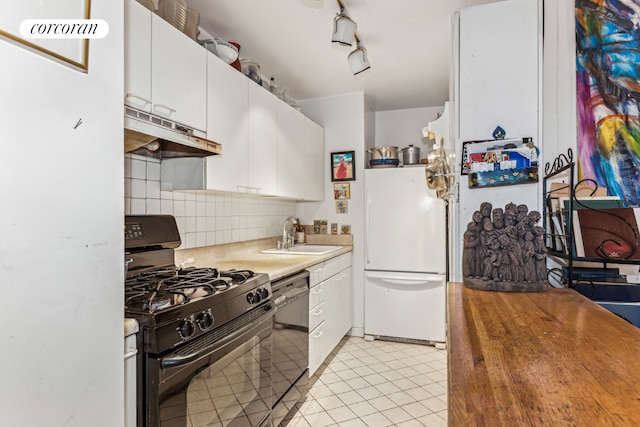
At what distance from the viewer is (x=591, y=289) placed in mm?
1567

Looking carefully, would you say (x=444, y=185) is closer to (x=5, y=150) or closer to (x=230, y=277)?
(x=230, y=277)

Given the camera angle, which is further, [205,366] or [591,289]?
[591,289]

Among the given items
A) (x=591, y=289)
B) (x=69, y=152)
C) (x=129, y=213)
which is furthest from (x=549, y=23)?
(x=129, y=213)

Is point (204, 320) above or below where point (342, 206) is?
below

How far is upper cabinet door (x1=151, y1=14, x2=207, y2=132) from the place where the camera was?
1.50m

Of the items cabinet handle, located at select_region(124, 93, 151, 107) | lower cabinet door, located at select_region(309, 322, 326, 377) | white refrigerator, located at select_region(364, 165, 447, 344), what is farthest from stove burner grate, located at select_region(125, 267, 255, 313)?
white refrigerator, located at select_region(364, 165, 447, 344)

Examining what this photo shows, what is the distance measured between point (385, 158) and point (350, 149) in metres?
Result: 0.37

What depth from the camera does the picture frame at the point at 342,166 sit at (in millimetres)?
3555

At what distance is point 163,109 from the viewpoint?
1517 millimetres

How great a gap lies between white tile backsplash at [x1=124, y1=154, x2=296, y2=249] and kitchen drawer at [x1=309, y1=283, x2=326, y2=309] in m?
0.73

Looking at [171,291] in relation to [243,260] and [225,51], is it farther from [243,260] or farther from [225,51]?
[225,51]

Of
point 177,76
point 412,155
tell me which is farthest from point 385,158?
point 177,76

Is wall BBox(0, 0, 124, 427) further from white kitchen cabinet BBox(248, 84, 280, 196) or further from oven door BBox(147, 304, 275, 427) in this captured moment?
white kitchen cabinet BBox(248, 84, 280, 196)

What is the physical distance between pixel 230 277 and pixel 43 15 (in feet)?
3.84
